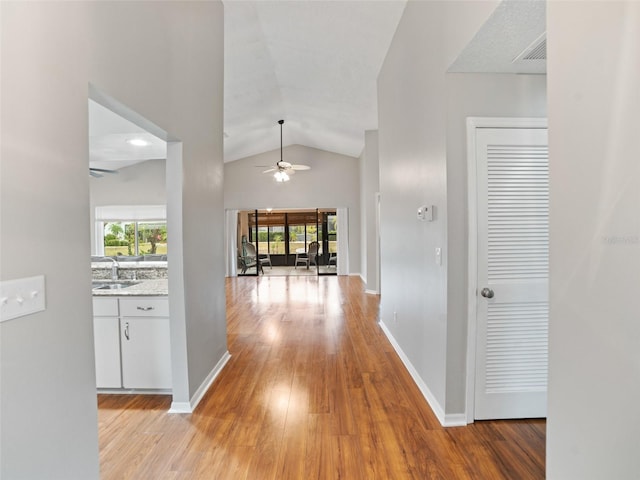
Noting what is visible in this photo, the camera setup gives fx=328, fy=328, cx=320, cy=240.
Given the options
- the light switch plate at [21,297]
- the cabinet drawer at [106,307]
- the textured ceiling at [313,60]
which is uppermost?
the textured ceiling at [313,60]

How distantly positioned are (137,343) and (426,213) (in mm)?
2436

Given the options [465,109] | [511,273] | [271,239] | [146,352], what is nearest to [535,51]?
[465,109]

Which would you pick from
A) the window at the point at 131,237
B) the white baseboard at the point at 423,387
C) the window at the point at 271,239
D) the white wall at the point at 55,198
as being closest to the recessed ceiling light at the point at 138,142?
the white wall at the point at 55,198

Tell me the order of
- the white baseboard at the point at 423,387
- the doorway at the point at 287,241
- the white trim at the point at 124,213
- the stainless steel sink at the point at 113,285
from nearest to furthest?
1. the white baseboard at the point at 423,387
2. the stainless steel sink at the point at 113,285
3. the white trim at the point at 124,213
4. the doorway at the point at 287,241

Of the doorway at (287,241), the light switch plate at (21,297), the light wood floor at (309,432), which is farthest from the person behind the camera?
the doorway at (287,241)

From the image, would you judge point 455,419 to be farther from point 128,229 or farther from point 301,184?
point 128,229

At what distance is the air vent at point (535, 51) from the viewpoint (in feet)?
5.50

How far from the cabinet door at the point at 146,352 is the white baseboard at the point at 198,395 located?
270mm

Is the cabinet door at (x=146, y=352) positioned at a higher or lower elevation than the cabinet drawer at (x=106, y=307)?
lower

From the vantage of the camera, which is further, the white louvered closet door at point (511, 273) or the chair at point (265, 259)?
the chair at point (265, 259)

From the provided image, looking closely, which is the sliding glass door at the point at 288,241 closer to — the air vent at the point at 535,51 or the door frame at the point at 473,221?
the door frame at the point at 473,221

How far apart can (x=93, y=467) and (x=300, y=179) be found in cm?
764

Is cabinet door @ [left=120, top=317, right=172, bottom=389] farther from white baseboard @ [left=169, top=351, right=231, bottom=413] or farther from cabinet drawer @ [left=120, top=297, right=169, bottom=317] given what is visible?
white baseboard @ [left=169, top=351, right=231, bottom=413]

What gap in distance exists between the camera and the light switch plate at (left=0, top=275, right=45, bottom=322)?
98 cm
